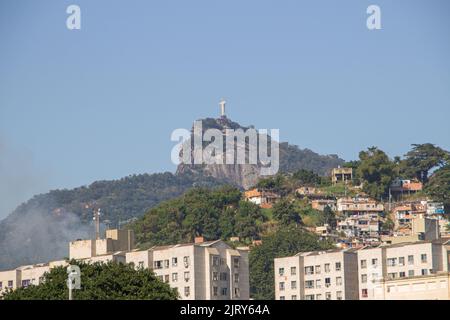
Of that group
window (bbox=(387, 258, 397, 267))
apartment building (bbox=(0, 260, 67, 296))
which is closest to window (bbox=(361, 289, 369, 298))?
window (bbox=(387, 258, 397, 267))

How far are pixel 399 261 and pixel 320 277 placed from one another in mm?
8451

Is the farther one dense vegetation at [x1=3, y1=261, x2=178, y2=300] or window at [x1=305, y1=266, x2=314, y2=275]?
window at [x1=305, y1=266, x2=314, y2=275]

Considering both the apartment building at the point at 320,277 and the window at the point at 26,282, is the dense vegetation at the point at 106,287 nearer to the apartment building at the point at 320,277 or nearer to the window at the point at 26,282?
the apartment building at the point at 320,277

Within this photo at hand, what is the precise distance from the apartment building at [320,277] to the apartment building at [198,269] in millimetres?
4258

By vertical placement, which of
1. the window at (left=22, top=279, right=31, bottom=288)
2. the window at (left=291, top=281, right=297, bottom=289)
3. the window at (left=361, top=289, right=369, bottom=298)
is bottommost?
the window at (left=361, top=289, right=369, bottom=298)

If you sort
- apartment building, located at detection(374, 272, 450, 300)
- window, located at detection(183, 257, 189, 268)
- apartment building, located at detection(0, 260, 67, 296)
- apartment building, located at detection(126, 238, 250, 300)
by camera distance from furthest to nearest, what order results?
apartment building, located at detection(0, 260, 67, 296) < window, located at detection(183, 257, 189, 268) < apartment building, located at detection(126, 238, 250, 300) < apartment building, located at detection(374, 272, 450, 300)

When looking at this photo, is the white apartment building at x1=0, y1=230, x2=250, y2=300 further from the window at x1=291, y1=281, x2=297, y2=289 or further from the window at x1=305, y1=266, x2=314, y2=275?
the window at x1=305, y1=266, x2=314, y2=275

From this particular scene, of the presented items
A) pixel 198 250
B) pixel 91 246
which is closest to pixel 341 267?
pixel 198 250

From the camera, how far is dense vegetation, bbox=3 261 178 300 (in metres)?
90.6

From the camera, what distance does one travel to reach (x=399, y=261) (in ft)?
486

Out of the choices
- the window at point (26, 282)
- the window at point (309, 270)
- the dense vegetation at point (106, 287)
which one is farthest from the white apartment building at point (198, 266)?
the dense vegetation at point (106, 287)

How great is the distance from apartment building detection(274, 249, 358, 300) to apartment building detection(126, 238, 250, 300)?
168 inches
